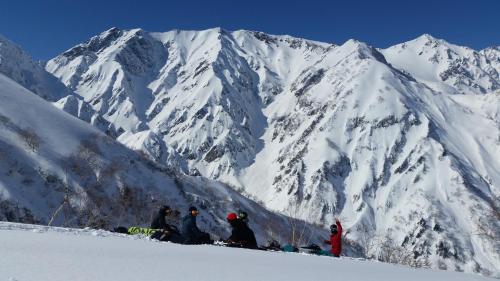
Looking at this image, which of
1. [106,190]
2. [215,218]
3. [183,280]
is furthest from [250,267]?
[215,218]

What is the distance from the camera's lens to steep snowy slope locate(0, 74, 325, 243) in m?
68.4

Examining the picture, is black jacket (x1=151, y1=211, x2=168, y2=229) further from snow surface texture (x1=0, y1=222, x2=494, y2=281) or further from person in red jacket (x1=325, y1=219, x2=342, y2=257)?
person in red jacket (x1=325, y1=219, x2=342, y2=257)

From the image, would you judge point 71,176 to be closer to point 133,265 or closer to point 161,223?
point 161,223

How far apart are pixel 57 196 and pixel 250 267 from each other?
207 feet

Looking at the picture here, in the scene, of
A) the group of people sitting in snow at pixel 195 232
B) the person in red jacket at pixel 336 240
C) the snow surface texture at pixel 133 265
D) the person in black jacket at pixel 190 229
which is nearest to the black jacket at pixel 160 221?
the group of people sitting in snow at pixel 195 232

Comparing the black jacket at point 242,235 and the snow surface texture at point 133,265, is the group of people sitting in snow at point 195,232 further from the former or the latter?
Result: the snow surface texture at point 133,265

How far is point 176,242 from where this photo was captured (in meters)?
22.0

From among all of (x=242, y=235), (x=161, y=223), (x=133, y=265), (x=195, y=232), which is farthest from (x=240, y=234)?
(x=133, y=265)

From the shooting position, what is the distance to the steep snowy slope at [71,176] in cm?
6838

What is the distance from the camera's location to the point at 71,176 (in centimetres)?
7719

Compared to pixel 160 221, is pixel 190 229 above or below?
below

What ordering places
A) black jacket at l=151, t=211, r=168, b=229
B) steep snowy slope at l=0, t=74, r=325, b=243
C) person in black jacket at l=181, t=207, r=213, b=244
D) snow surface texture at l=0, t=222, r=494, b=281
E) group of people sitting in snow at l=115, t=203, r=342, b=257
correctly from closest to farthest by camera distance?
snow surface texture at l=0, t=222, r=494, b=281 < person in black jacket at l=181, t=207, r=213, b=244 < group of people sitting in snow at l=115, t=203, r=342, b=257 < black jacket at l=151, t=211, r=168, b=229 < steep snowy slope at l=0, t=74, r=325, b=243

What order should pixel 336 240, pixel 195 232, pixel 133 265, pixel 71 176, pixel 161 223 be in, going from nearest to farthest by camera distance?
pixel 133 265, pixel 195 232, pixel 161 223, pixel 336 240, pixel 71 176

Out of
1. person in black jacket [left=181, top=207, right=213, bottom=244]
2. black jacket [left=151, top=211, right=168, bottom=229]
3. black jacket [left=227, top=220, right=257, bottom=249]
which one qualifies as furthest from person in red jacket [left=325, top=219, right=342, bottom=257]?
black jacket [left=151, top=211, right=168, bottom=229]
